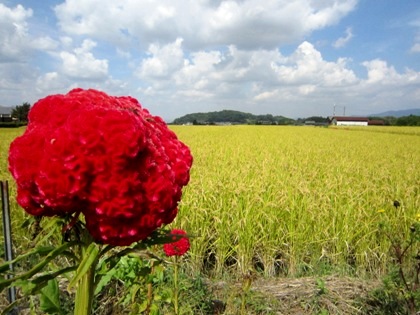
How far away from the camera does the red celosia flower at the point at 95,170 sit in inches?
29.4

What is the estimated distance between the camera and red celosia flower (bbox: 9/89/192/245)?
75 cm

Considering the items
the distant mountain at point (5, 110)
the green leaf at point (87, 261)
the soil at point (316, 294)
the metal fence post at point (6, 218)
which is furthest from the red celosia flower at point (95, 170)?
the distant mountain at point (5, 110)

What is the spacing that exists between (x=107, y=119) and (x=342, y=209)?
382 cm

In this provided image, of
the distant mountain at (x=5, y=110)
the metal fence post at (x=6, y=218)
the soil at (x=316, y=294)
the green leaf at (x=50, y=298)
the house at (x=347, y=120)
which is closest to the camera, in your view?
the green leaf at (x=50, y=298)

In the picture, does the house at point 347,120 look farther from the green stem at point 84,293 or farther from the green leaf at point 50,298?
the green stem at point 84,293

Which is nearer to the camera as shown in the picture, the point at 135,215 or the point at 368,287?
the point at 135,215

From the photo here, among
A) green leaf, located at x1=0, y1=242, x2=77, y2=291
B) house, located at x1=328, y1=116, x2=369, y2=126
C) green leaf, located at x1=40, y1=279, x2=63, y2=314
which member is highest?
house, located at x1=328, y1=116, x2=369, y2=126

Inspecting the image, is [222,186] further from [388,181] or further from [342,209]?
[388,181]

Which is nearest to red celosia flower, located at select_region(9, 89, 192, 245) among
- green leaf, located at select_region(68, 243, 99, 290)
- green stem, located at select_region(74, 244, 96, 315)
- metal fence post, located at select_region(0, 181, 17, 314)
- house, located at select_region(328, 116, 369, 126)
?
green leaf, located at select_region(68, 243, 99, 290)

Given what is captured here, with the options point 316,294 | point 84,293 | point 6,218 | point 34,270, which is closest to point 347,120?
point 316,294

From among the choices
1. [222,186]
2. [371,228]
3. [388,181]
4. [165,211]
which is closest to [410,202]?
[371,228]

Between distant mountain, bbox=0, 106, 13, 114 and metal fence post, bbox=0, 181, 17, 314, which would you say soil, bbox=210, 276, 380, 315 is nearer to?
metal fence post, bbox=0, 181, 17, 314

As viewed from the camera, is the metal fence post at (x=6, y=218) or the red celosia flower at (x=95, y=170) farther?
the metal fence post at (x=6, y=218)

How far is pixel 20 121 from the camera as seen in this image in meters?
26.9
